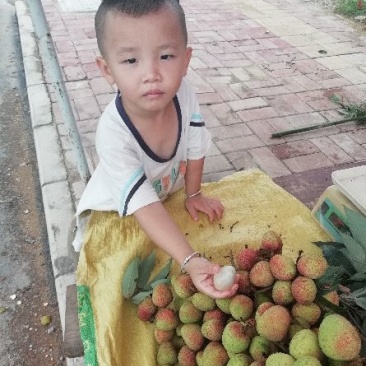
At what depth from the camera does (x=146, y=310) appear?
1610mm

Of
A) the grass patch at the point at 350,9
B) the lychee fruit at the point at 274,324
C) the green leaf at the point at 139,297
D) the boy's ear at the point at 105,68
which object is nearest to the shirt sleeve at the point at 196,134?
the boy's ear at the point at 105,68

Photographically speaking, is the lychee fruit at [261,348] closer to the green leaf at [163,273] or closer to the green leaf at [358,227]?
the green leaf at [358,227]

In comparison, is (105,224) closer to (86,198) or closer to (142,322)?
(86,198)

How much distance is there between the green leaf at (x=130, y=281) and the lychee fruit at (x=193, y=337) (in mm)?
398

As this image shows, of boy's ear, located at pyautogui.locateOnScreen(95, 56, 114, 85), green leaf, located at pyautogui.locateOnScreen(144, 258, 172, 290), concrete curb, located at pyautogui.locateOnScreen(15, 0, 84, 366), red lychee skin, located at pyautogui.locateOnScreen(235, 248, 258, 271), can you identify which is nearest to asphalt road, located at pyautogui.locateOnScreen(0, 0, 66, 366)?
concrete curb, located at pyautogui.locateOnScreen(15, 0, 84, 366)

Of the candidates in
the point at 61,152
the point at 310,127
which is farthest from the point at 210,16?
the point at 61,152

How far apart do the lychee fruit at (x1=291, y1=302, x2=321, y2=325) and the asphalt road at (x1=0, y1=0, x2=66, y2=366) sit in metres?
1.39

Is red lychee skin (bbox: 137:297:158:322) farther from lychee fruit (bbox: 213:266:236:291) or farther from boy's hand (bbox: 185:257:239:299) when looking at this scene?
lychee fruit (bbox: 213:266:236:291)

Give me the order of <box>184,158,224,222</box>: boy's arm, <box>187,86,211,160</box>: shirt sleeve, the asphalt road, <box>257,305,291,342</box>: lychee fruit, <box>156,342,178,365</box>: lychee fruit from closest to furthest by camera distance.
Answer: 1. <box>257,305,291,342</box>: lychee fruit
2. <box>156,342,178,365</box>: lychee fruit
3. <box>187,86,211,160</box>: shirt sleeve
4. <box>184,158,224,222</box>: boy's arm
5. the asphalt road

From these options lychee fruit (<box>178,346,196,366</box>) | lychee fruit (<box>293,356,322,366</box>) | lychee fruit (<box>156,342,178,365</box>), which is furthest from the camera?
lychee fruit (<box>156,342,178,365</box>)

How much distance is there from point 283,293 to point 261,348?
0.16 metres

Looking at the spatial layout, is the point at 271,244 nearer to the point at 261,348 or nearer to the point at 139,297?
the point at 261,348

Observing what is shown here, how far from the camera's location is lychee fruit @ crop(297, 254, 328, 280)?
127 cm

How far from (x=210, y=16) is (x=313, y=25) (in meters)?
1.23
